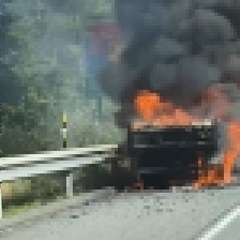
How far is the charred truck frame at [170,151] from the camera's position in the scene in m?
12.1

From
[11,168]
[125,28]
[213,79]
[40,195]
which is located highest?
[125,28]

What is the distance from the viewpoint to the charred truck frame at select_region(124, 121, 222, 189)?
1211 cm

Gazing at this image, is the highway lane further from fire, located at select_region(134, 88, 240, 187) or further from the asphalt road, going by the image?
fire, located at select_region(134, 88, 240, 187)

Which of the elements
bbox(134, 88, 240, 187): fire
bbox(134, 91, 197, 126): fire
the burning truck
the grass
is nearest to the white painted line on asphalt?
the grass

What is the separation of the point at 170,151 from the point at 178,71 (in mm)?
7903

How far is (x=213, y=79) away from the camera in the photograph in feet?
63.4

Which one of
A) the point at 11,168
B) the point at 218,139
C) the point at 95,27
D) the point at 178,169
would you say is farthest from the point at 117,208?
the point at 95,27

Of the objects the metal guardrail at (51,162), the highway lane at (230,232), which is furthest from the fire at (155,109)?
the highway lane at (230,232)

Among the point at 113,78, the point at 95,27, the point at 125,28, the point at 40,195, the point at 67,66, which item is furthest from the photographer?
the point at 67,66

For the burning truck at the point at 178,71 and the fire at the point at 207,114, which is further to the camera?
the burning truck at the point at 178,71

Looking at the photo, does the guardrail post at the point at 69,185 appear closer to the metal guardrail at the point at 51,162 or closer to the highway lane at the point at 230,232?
the metal guardrail at the point at 51,162

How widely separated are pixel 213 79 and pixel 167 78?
1.30m

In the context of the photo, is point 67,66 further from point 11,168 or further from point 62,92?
point 11,168

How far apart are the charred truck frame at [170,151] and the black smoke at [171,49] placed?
230 inches
